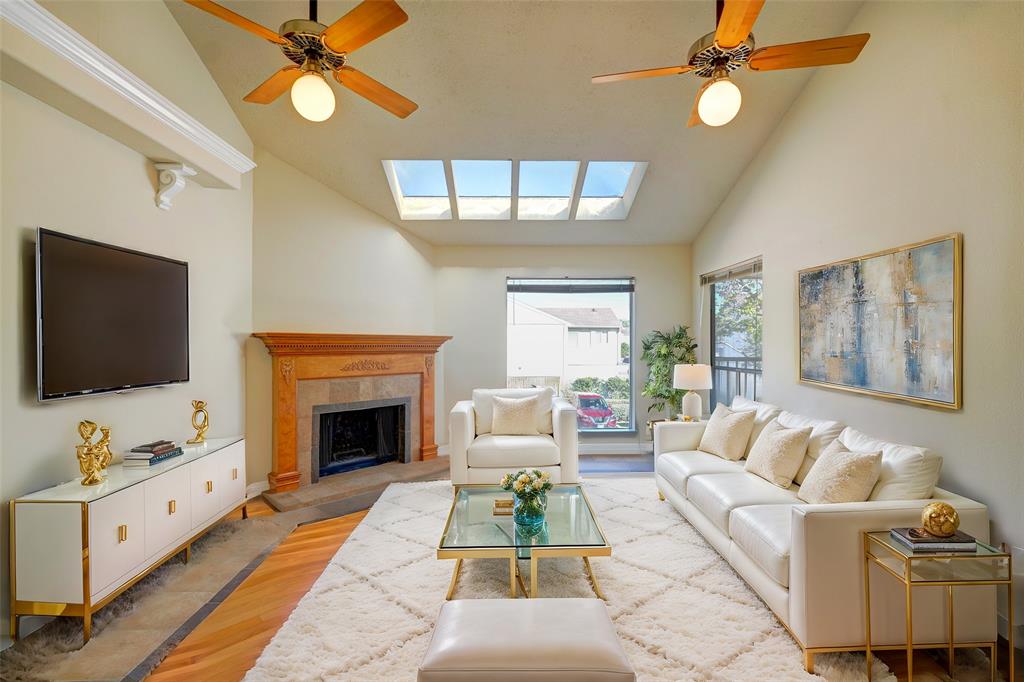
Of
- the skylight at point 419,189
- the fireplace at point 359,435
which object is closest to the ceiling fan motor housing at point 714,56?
the skylight at point 419,189

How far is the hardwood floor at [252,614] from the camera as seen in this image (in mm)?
2062

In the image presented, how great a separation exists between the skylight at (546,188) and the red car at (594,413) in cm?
232

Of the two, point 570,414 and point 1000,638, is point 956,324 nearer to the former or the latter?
point 1000,638

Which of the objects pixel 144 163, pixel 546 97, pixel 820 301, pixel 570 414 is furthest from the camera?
pixel 570 414

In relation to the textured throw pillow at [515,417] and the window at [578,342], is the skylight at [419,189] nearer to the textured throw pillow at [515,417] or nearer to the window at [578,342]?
the window at [578,342]

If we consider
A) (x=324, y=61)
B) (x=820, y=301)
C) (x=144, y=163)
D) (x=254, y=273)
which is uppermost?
(x=324, y=61)

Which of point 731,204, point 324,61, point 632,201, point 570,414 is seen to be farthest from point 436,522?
point 731,204

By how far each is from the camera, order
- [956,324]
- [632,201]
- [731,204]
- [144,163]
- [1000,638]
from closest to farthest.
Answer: [1000,638]
[956,324]
[144,163]
[731,204]
[632,201]

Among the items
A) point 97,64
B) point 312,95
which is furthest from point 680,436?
point 97,64

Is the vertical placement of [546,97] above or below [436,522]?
above

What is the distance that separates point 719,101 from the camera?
2340 millimetres

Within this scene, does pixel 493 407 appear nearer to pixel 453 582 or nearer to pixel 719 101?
pixel 453 582

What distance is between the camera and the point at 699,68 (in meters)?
2.39

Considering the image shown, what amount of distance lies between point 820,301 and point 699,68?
200cm
